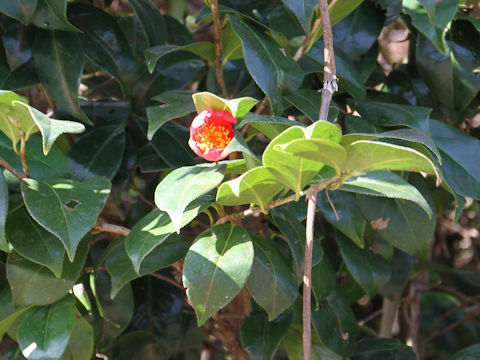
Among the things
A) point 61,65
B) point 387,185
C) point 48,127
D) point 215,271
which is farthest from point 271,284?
point 61,65

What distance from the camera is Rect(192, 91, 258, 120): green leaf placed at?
696mm

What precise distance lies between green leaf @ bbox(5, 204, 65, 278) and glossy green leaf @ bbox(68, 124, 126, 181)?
16 centimetres

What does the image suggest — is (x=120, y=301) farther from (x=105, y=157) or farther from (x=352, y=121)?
(x=352, y=121)

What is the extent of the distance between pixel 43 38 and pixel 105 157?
198mm

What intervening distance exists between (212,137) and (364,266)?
1.50 feet

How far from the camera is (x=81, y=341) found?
0.93m

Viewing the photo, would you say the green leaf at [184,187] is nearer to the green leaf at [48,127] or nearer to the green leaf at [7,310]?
the green leaf at [48,127]

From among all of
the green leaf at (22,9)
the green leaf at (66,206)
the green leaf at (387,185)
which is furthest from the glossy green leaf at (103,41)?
the green leaf at (387,185)

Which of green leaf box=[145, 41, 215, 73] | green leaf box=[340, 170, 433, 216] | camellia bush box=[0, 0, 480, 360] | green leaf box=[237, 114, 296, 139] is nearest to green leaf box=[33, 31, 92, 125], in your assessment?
camellia bush box=[0, 0, 480, 360]

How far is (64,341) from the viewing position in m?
0.84

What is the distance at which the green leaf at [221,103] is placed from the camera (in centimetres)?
70

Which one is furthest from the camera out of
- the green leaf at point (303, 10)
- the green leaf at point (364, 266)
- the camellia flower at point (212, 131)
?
the green leaf at point (364, 266)

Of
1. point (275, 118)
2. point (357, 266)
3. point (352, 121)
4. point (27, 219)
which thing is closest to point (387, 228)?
point (357, 266)

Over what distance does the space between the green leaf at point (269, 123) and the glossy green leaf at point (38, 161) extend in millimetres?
328
